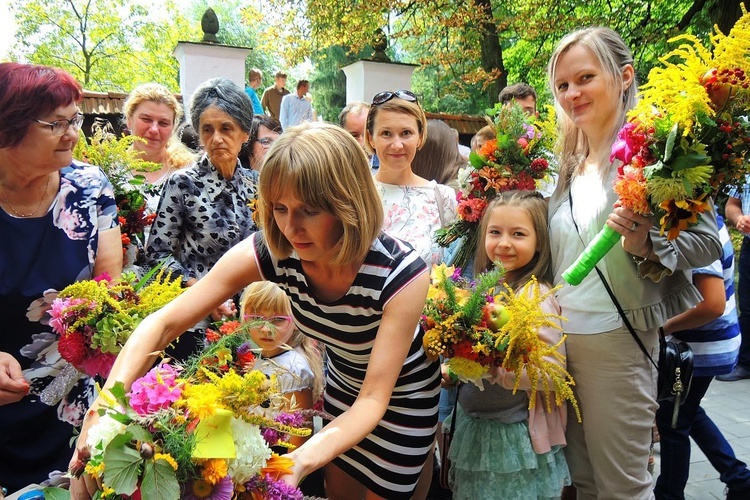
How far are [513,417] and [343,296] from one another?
3.95 ft

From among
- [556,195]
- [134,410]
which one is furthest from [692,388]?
[134,410]

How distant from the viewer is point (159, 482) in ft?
3.81

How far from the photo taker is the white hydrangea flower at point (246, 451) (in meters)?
1.24

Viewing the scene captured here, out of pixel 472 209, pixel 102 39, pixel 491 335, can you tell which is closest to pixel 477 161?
pixel 472 209

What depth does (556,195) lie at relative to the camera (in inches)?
107

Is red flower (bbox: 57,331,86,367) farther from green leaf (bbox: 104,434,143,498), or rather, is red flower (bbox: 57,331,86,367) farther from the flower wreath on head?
the flower wreath on head

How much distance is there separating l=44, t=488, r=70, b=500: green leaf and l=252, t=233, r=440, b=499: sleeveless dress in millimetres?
844

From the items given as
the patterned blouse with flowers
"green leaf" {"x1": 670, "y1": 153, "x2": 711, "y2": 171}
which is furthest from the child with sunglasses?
"green leaf" {"x1": 670, "y1": 153, "x2": 711, "y2": 171}

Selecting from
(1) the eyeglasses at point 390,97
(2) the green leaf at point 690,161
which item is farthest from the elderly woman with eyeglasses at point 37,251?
(2) the green leaf at point 690,161

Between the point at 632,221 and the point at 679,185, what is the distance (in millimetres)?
205

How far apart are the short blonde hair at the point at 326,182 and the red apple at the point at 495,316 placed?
676mm

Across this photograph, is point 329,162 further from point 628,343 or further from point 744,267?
point 744,267

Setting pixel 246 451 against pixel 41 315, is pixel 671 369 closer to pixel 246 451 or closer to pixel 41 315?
pixel 246 451

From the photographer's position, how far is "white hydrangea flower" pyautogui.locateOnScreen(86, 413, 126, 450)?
1193mm
